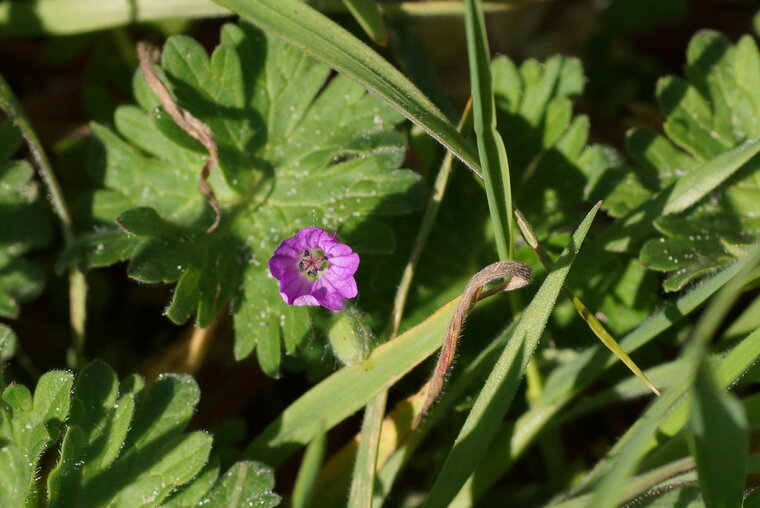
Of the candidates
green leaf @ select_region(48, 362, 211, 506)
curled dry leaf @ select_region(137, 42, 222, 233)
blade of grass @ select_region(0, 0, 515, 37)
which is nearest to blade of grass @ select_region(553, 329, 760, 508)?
green leaf @ select_region(48, 362, 211, 506)

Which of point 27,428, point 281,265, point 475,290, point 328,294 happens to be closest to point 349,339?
point 328,294

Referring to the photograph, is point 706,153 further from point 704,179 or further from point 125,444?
point 125,444

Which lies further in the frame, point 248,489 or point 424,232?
point 424,232

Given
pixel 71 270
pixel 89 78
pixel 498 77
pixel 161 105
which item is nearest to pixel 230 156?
pixel 161 105

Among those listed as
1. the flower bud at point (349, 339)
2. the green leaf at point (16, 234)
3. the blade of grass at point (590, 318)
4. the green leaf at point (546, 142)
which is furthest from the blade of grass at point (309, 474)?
the green leaf at point (16, 234)

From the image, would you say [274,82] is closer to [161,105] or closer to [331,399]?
[161,105]
